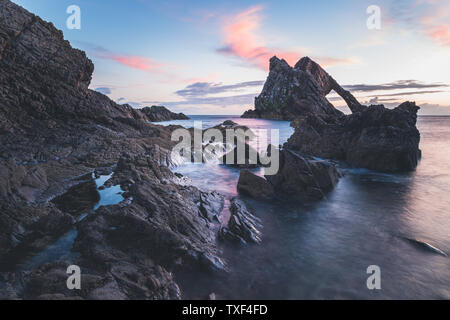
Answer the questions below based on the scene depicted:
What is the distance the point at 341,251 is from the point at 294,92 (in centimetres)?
12322

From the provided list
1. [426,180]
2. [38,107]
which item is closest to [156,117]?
[38,107]

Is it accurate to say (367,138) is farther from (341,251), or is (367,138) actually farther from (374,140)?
(341,251)

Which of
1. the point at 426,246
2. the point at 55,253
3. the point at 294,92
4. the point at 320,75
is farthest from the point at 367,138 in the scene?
the point at 320,75

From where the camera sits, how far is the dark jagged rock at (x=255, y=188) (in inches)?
595

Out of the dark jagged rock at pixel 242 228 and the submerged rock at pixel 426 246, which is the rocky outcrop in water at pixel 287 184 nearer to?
the dark jagged rock at pixel 242 228

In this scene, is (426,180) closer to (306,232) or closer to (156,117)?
(306,232)

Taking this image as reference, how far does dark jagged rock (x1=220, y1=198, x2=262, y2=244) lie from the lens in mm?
9758

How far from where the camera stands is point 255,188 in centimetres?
1532

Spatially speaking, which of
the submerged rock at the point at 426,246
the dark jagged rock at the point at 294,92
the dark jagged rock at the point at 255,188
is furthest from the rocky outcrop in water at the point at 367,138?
the dark jagged rock at the point at 294,92

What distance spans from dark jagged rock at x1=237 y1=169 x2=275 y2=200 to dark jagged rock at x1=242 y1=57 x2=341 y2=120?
106 m

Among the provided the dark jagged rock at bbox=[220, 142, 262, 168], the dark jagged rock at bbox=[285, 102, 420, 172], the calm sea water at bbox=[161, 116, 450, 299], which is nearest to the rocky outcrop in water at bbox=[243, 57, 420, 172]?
the dark jagged rock at bbox=[285, 102, 420, 172]

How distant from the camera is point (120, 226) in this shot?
24.7 feet

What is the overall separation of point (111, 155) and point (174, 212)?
11.8 meters
